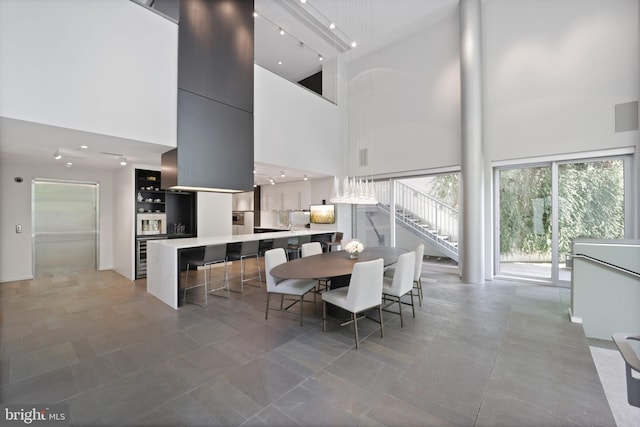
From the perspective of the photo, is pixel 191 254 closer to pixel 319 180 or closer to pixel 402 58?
pixel 319 180

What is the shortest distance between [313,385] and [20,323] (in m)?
3.84

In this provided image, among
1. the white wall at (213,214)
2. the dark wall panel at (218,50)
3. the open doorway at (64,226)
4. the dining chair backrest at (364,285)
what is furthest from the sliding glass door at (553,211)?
the open doorway at (64,226)

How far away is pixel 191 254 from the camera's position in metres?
4.51

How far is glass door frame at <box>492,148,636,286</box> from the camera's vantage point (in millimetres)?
4348

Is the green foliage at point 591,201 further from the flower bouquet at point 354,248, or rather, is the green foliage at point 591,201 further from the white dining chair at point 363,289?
the white dining chair at point 363,289

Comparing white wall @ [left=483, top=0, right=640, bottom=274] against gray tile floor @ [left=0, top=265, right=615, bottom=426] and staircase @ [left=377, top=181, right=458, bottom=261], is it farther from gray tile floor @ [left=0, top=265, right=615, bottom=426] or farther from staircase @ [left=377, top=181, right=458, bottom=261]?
gray tile floor @ [left=0, top=265, right=615, bottom=426]

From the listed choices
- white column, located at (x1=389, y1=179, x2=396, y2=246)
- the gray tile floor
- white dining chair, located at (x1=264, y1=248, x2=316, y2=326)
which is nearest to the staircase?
white column, located at (x1=389, y1=179, x2=396, y2=246)

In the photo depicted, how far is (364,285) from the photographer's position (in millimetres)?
2811

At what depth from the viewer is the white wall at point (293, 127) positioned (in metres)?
5.79

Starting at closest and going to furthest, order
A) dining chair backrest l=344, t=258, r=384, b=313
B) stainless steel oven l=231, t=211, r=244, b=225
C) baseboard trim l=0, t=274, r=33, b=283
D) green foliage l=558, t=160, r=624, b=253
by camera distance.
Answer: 1. dining chair backrest l=344, t=258, r=384, b=313
2. green foliage l=558, t=160, r=624, b=253
3. baseboard trim l=0, t=274, r=33, b=283
4. stainless steel oven l=231, t=211, r=244, b=225

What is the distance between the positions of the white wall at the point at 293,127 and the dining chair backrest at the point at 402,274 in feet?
12.4

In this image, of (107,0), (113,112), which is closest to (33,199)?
(113,112)

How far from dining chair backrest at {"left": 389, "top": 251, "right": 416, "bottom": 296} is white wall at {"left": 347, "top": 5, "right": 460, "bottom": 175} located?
12.1ft

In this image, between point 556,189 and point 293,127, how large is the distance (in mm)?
5561
